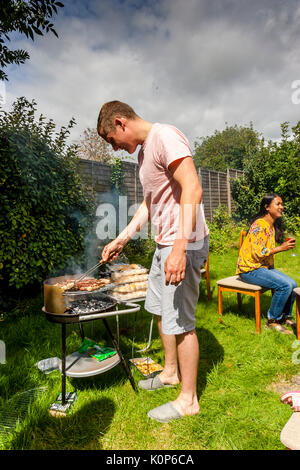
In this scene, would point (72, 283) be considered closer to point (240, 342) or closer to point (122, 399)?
point (122, 399)

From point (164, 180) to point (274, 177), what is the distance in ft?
32.4

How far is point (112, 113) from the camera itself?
213cm

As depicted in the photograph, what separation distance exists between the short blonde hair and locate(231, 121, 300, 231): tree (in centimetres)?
958

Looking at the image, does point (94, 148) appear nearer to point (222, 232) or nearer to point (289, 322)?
point (222, 232)

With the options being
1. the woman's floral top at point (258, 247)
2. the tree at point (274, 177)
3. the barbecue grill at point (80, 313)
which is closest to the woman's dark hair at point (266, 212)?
the woman's floral top at point (258, 247)

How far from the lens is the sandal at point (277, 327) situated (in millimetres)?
3612

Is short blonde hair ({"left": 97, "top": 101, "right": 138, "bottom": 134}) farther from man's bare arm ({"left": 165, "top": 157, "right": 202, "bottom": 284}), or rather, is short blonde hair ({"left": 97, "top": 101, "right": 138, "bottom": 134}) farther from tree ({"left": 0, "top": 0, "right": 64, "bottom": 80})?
tree ({"left": 0, "top": 0, "right": 64, "bottom": 80})

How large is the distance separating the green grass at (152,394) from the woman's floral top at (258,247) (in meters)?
0.81

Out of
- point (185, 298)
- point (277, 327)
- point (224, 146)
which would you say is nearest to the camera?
point (185, 298)

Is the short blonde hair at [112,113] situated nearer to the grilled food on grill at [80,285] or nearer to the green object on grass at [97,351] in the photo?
the grilled food on grill at [80,285]

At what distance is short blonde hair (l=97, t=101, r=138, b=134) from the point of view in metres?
2.13

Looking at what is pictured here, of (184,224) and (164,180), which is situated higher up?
(164,180)

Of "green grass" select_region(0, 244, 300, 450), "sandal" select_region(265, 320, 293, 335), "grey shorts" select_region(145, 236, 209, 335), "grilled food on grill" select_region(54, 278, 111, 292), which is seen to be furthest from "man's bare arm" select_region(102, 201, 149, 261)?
"sandal" select_region(265, 320, 293, 335)

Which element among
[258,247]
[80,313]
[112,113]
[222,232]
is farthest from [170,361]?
[222,232]
